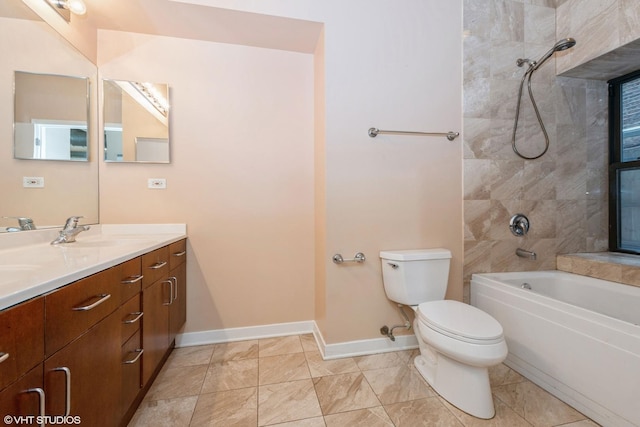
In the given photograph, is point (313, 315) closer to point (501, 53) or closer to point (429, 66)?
point (429, 66)

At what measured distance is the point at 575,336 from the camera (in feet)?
4.20

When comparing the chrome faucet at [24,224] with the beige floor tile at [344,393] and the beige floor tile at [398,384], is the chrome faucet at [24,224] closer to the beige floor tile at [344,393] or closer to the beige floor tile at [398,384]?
the beige floor tile at [344,393]

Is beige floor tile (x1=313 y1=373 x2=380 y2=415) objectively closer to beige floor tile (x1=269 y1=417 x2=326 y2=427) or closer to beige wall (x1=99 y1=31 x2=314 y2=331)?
beige floor tile (x1=269 y1=417 x2=326 y2=427)

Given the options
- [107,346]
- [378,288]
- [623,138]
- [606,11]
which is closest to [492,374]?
[378,288]

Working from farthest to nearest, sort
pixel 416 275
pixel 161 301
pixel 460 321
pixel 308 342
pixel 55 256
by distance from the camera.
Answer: pixel 308 342 → pixel 416 275 → pixel 161 301 → pixel 460 321 → pixel 55 256

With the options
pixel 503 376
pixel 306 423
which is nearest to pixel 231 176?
pixel 306 423

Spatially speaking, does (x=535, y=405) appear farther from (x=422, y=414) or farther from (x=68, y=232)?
(x=68, y=232)

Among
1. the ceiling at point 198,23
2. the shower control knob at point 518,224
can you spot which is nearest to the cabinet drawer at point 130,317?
the ceiling at point 198,23

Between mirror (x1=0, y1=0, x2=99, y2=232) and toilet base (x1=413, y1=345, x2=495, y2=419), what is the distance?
2204 mm

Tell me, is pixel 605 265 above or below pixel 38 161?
below

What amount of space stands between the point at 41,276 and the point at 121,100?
1.54 meters

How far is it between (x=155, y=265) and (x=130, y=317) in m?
0.31

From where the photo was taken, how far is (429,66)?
71.0 inches

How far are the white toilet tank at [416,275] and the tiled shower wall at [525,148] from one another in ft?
1.22
